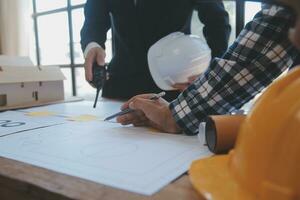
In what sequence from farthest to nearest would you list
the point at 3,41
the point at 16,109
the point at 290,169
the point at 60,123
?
the point at 3,41 → the point at 16,109 → the point at 60,123 → the point at 290,169

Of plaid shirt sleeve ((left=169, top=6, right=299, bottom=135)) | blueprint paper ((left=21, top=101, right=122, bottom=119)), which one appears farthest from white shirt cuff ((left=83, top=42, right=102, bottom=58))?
plaid shirt sleeve ((left=169, top=6, right=299, bottom=135))

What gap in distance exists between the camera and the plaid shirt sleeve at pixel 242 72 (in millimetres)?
555

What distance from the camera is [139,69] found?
1.26 m

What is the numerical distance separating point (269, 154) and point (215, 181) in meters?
0.09

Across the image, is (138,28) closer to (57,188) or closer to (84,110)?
(84,110)

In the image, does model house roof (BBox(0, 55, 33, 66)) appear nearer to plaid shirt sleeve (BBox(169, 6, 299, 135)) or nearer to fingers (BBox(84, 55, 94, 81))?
fingers (BBox(84, 55, 94, 81))

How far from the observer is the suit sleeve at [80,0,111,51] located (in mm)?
1276

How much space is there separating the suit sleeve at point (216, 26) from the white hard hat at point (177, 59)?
147mm

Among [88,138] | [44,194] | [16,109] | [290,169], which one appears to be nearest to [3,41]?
[16,109]

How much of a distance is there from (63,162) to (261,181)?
0.98ft

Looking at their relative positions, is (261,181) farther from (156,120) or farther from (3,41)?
(3,41)

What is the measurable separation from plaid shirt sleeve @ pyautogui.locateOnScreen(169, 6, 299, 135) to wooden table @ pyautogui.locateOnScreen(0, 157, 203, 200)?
0.25 m

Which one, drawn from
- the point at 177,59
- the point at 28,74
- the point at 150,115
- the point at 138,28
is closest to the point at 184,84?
the point at 177,59

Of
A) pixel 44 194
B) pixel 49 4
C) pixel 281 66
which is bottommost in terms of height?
pixel 44 194
